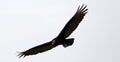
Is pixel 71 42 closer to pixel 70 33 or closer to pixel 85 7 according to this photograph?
pixel 70 33

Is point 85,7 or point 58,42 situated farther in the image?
point 85,7

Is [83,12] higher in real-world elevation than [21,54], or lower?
higher

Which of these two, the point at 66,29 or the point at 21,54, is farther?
the point at 21,54

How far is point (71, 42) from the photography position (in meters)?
15.5

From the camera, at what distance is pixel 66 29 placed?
15828 mm

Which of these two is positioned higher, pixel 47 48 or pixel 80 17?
pixel 80 17

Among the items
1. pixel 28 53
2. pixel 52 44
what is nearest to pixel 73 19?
pixel 52 44

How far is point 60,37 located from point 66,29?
41 centimetres

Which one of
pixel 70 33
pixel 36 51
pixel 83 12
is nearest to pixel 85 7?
pixel 83 12

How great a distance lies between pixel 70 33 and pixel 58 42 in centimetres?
66

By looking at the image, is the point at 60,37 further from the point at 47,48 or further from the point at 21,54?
the point at 21,54

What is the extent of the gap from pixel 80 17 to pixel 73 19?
16.9 inches

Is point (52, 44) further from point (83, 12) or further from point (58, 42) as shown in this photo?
point (83, 12)

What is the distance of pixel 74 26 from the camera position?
15977 millimetres
